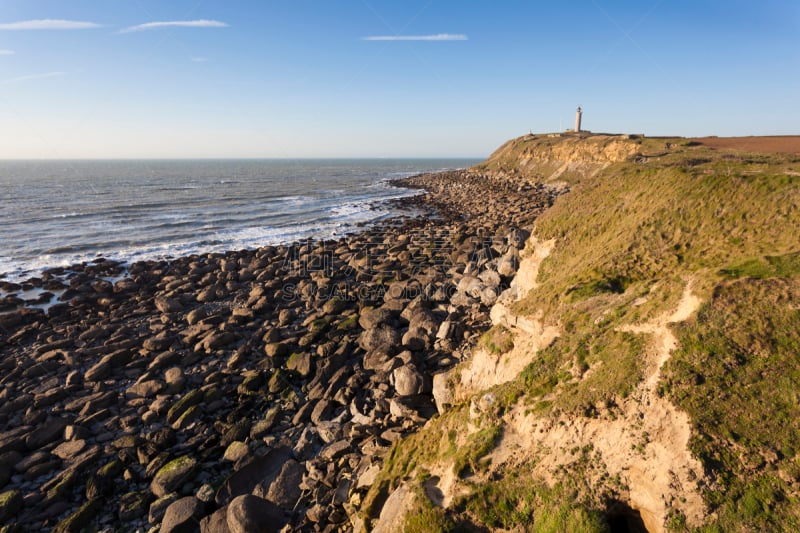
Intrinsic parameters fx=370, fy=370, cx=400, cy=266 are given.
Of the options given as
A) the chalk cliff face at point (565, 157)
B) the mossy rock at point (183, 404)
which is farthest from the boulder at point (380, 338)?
the chalk cliff face at point (565, 157)

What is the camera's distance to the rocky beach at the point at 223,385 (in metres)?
10.4

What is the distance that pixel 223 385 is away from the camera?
15.7m

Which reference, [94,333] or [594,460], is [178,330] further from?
[594,460]

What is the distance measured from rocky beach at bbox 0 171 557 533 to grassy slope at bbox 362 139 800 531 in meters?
3.55

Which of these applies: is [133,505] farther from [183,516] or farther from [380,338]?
[380,338]

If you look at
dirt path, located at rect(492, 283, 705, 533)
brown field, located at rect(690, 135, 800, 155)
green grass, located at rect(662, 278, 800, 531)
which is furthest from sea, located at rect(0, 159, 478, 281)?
green grass, located at rect(662, 278, 800, 531)

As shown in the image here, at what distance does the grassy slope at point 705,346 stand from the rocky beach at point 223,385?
3552mm

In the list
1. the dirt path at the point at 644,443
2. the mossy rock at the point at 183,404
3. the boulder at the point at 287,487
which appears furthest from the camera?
the mossy rock at the point at 183,404

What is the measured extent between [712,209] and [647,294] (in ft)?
16.7

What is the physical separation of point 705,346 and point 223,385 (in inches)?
639

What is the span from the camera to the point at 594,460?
6.25 meters

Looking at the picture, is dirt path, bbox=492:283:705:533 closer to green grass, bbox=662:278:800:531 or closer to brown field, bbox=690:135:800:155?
green grass, bbox=662:278:800:531

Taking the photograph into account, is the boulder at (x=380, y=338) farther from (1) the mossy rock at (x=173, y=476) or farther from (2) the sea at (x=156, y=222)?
(2) the sea at (x=156, y=222)

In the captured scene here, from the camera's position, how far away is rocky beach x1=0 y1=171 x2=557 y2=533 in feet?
34.2
